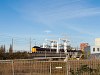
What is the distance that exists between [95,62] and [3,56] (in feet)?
124

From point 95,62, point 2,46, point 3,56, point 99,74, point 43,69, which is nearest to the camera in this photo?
point 99,74

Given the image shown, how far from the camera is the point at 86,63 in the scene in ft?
67.8

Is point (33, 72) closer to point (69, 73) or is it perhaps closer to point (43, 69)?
point (43, 69)

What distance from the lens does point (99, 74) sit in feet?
63.4

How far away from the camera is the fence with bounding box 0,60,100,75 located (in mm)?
19828

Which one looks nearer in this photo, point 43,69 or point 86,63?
point 86,63

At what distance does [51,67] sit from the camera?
2197 cm

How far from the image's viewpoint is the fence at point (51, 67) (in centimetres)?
1983

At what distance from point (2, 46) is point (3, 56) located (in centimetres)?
645

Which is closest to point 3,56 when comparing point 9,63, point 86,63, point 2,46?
point 2,46

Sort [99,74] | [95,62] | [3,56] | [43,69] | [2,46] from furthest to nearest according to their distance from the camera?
[2,46], [3,56], [43,69], [95,62], [99,74]

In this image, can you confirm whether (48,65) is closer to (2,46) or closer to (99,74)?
(99,74)

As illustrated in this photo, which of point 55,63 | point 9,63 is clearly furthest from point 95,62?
point 9,63

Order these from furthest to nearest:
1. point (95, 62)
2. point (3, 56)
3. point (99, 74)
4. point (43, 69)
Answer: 1. point (3, 56)
2. point (43, 69)
3. point (95, 62)
4. point (99, 74)
